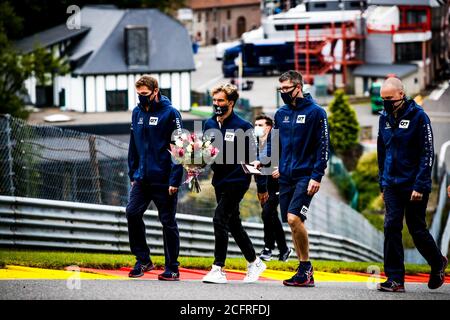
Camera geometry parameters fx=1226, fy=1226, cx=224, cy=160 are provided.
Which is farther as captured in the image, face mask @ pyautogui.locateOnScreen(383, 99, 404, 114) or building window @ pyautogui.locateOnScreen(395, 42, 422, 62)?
building window @ pyautogui.locateOnScreen(395, 42, 422, 62)

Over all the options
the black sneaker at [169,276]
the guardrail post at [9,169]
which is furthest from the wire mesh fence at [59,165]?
the black sneaker at [169,276]

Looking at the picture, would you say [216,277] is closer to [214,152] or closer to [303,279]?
[303,279]

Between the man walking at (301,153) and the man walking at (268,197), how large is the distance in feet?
5.00

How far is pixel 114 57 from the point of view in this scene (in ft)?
200

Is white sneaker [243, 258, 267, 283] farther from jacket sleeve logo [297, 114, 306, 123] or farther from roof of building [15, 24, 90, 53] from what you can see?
roof of building [15, 24, 90, 53]

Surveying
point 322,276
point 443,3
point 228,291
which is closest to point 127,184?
point 322,276

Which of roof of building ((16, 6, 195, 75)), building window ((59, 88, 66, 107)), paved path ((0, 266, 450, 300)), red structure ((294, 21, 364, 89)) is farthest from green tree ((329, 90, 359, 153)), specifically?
paved path ((0, 266, 450, 300))

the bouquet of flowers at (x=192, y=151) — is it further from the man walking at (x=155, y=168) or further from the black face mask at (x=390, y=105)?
the black face mask at (x=390, y=105)

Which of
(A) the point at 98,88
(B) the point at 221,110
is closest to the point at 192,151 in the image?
(B) the point at 221,110

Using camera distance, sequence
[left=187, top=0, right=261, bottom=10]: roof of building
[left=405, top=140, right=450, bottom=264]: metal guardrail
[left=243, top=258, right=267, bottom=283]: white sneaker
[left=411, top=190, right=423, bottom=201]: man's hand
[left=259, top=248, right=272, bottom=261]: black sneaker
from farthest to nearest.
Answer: [left=187, top=0, right=261, bottom=10]: roof of building, [left=405, top=140, right=450, bottom=264]: metal guardrail, [left=259, top=248, right=272, bottom=261]: black sneaker, [left=243, top=258, right=267, bottom=283]: white sneaker, [left=411, top=190, right=423, bottom=201]: man's hand

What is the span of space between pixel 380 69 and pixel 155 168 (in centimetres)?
6460

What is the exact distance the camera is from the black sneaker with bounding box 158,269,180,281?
1281cm

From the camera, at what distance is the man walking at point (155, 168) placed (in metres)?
12.9

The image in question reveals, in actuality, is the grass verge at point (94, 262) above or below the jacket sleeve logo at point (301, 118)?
below
